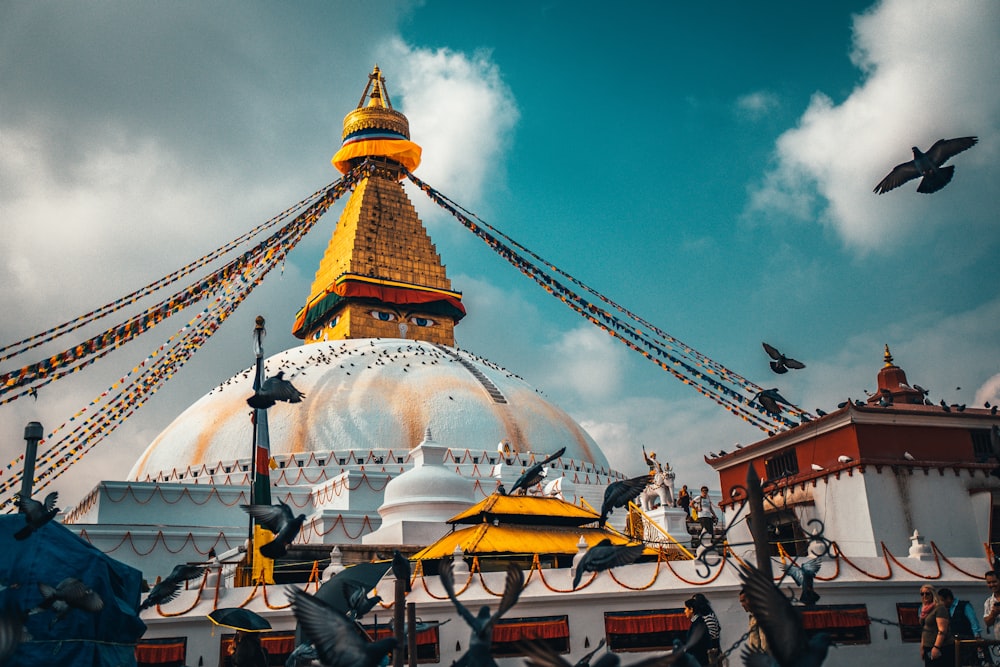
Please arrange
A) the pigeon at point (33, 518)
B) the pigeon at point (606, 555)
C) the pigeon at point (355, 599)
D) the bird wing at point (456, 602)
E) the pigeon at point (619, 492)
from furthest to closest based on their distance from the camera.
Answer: the pigeon at point (619, 492), the pigeon at point (606, 555), the pigeon at point (355, 599), the pigeon at point (33, 518), the bird wing at point (456, 602)

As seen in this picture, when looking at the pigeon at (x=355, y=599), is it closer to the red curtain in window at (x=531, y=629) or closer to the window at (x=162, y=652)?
the red curtain in window at (x=531, y=629)

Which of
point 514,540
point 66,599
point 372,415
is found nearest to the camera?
point 66,599

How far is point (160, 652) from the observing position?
10414 millimetres

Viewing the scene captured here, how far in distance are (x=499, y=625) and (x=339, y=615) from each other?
4.64 metres

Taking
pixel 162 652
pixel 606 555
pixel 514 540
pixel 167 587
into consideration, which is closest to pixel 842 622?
pixel 606 555

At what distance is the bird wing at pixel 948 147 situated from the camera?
32.8ft

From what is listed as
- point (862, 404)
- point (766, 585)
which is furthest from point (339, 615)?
point (862, 404)

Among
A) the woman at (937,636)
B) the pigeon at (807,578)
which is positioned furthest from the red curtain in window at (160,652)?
the woman at (937,636)

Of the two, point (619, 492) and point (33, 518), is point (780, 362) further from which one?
point (33, 518)

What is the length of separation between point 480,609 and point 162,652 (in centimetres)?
496

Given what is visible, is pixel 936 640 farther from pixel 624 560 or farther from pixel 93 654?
pixel 93 654

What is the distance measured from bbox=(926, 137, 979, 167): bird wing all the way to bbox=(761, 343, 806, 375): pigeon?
192 inches

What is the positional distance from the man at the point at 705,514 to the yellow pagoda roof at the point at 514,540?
2.95 m

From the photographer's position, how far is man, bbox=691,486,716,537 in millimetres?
16302
